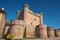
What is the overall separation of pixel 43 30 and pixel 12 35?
4.76 m

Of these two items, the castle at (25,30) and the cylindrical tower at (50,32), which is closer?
the castle at (25,30)

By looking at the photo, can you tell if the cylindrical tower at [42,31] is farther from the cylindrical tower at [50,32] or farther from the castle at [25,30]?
the cylindrical tower at [50,32]

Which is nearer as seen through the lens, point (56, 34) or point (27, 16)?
point (56, 34)

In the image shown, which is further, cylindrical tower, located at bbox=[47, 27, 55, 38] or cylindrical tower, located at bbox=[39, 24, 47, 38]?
cylindrical tower, located at bbox=[47, 27, 55, 38]

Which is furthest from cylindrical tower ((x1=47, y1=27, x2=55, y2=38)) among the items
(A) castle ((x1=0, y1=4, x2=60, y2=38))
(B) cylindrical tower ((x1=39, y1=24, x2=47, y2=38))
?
(B) cylindrical tower ((x1=39, y1=24, x2=47, y2=38))

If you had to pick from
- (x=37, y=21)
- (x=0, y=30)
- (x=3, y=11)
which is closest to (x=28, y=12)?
(x=37, y=21)

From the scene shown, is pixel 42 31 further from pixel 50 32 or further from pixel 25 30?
pixel 25 30

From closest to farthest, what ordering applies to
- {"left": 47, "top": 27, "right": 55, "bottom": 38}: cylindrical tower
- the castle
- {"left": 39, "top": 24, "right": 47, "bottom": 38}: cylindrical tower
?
the castle < {"left": 39, "top": 24, "right": 47, "bottom": 38}: cylindrical tower < {"left": 47, "top": 27, "right": 55, "bottom": 38}: cylindrical tower

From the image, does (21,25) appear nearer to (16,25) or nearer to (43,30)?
(16,25)

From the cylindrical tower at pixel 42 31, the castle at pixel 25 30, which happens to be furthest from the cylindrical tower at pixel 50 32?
the cylindrical tower at pixel 42 31

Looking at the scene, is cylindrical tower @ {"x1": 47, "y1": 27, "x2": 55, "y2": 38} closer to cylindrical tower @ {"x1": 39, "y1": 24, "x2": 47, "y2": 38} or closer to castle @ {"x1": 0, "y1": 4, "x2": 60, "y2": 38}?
castle @ {"x1": 0, "y1": 4, "x2": 60, "y2": 38}

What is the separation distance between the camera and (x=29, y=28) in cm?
1753

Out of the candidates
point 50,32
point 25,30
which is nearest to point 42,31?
point 50,32

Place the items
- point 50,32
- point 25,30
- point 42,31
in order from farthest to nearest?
point 50,32, point 25,30, point 42,31
